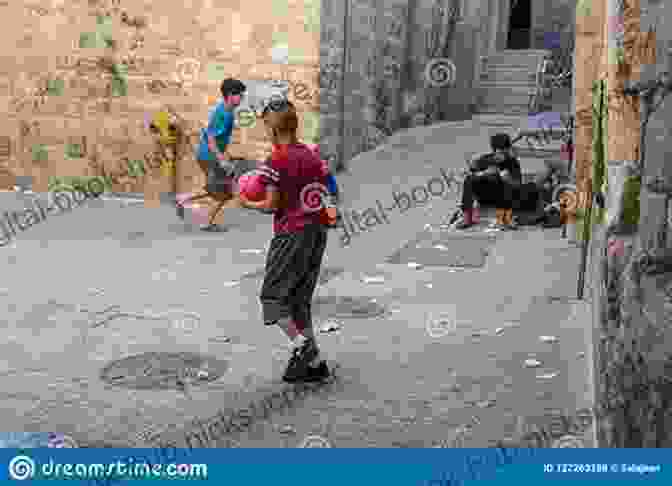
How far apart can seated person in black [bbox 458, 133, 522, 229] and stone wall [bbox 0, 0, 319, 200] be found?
247cm

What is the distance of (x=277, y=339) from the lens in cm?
590

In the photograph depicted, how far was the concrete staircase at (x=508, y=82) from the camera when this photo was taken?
20094 mm

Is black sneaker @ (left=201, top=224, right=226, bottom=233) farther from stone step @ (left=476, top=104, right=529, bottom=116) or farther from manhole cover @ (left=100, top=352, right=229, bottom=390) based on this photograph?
stone step @ (left=476, top=104, right=529, bottom=116)

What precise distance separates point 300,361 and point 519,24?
2543 cm

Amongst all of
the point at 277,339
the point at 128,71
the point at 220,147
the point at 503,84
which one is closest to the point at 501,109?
the point at 503,84

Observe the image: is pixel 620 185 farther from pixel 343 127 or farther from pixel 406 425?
pixel 343 127

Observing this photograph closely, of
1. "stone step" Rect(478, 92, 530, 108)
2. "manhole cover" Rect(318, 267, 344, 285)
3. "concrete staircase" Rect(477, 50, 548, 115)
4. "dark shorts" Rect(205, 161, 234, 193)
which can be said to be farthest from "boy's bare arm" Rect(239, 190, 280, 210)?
"stone step" Rect(478, 92, 530, 108)

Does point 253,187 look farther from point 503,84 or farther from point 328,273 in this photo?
point 503,84

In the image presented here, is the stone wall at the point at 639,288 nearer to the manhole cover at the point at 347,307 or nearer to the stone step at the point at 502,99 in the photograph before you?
the manhole cover at the point at 347,307

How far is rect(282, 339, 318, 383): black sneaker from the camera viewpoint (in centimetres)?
498

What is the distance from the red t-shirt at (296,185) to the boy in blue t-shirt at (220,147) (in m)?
4.78

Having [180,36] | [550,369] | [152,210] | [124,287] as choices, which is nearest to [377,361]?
[550,369]

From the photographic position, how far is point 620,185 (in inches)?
131

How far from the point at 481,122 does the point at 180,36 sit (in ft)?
24.8
